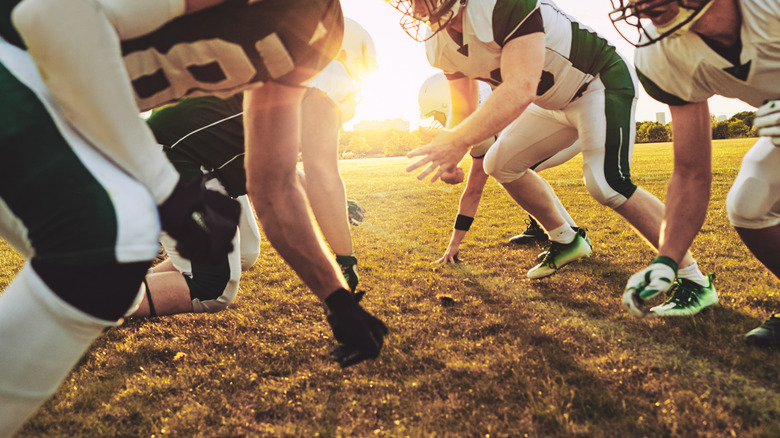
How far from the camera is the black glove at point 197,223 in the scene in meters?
1.01

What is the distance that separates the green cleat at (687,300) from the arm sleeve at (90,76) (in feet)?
7.86

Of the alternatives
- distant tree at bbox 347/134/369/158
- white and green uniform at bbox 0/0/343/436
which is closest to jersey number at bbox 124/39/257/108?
white and green uniform at bbox 0/0/343/436

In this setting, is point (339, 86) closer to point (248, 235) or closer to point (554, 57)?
point (248, 235)

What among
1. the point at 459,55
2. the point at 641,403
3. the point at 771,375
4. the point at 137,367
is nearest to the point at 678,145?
the point at 771,375

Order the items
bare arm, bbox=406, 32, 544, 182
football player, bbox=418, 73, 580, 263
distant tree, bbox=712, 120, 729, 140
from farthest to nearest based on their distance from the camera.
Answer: distant tree, bbox=712, 120, 729, 140 → football player, bbox=418, 73, 580, 263 → bare arm, bbox=406, 32, 544, 182

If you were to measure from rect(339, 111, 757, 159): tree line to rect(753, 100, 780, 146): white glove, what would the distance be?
4.09ft

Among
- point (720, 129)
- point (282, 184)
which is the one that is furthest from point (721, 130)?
point (282, 184)

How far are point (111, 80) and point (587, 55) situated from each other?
2.73 m

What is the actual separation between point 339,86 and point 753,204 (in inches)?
83.9

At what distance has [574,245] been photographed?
11.0 feet

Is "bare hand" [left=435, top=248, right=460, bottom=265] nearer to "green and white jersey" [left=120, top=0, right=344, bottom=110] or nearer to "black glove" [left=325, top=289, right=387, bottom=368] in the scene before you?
"black glove" [left=325, top=289, right=387, bottom=368]

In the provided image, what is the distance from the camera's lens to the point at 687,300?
2.45 m

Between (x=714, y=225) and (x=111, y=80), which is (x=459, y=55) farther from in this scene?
(x=714, y=225)

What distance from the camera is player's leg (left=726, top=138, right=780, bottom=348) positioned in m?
1.92
